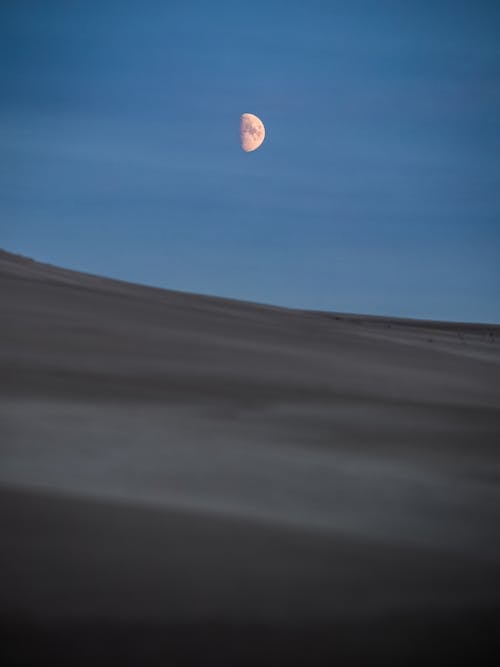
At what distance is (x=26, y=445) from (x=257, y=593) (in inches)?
44.6

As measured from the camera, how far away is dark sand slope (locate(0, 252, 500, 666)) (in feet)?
4.18

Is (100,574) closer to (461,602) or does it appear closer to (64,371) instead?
(461,602)

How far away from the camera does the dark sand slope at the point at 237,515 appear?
4.18 feet

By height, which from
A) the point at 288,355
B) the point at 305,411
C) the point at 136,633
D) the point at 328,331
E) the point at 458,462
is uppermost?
the point at 328,331

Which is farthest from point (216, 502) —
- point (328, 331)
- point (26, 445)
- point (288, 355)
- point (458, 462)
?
point (328, 331)

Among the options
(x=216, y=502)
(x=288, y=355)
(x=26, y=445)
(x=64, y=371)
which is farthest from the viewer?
(x=288, y=355)

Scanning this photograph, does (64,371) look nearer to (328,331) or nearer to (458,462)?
(458,462)

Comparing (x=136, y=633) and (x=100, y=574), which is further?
(x=100, y=574)

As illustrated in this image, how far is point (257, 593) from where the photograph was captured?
1.42 metres

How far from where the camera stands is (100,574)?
1449 millimetres

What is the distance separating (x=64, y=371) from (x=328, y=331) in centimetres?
360

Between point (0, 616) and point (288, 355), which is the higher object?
point (288, 355)

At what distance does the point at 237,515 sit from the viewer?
185 cm

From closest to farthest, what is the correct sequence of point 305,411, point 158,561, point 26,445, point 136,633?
point 136,633 → point 158,561 → point 26,445 → point 305,411
